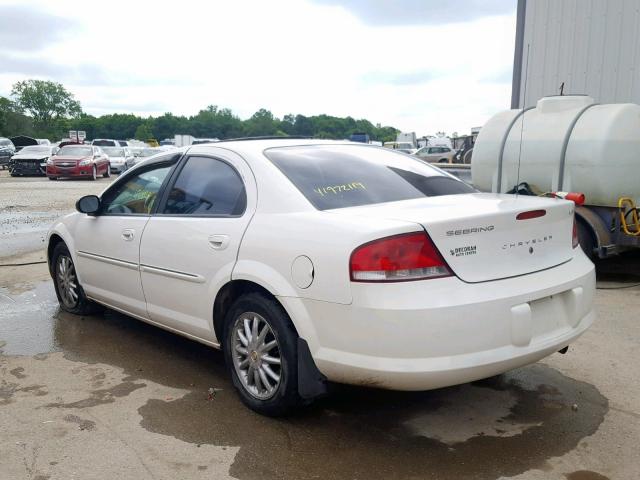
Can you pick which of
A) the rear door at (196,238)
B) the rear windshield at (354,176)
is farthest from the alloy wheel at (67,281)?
the rear windshield at (354,176)

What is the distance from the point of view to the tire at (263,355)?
345 centimetres

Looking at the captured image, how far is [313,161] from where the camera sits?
4.02m

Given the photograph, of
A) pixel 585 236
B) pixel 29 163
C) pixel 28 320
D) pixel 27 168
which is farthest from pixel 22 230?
pixel 27 168

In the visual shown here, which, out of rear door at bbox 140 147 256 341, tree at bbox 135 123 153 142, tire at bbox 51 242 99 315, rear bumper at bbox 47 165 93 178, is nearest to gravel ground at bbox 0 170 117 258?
rear bumper at bbox 47 165 93 178

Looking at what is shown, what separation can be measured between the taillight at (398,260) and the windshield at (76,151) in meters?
26.0

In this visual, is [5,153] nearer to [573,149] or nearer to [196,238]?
[573,149]

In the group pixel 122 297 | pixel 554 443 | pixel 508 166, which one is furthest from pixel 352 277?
pixel 508 166

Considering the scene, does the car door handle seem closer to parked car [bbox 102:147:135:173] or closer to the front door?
the front door

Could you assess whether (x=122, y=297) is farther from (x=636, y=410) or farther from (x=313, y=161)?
(x=636, y=410)

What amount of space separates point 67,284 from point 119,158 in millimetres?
29146

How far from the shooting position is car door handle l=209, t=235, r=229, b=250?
12.5 ft

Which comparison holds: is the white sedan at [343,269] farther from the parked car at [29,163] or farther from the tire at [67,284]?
the parked car at [29,163]

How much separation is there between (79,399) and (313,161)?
6.64 ft

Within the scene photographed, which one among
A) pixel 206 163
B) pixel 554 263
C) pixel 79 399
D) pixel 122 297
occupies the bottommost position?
pixel 79 399
